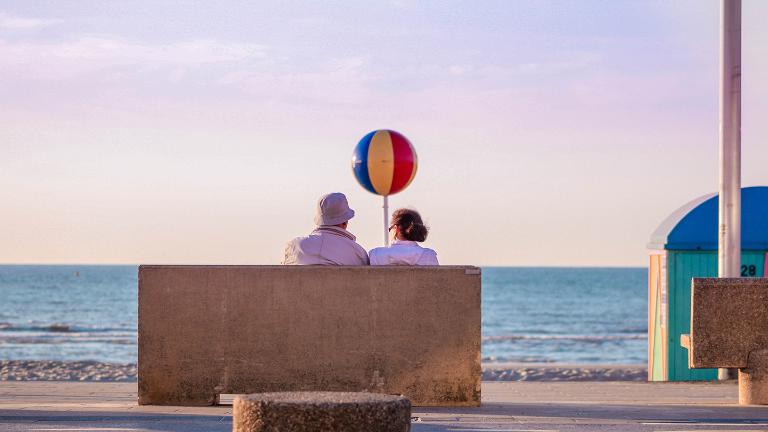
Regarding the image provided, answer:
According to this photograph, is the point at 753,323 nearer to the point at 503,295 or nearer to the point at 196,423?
the point at 196,423

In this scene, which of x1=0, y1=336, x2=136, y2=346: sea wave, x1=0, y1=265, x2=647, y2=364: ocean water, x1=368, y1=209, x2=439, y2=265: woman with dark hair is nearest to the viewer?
x1=368, y1=209, x2=439, y2=265: woman with dark hair

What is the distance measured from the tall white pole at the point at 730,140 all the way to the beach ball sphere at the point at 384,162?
3.46m

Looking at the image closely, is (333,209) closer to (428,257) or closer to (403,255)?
(403,255)

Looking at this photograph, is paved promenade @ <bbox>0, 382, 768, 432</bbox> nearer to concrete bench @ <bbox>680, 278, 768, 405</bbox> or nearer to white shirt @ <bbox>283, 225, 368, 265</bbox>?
concrete bench @ <bbox>680, 278, 768, 405</bbox>

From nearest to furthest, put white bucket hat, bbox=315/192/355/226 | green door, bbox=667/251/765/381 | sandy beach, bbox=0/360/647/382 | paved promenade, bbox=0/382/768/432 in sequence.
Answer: paved promenade, bbox=0/382/768/432 < white bucket hat, bbox=315/192/355/226 < green door, bbox=667/251/765/381 < sandy beach, bbox=0/360/647/382

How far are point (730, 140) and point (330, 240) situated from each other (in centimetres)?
549

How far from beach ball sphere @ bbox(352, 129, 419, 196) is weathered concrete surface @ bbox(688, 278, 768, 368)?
4535 millimetres

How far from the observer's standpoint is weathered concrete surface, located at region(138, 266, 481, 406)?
31.2 feet

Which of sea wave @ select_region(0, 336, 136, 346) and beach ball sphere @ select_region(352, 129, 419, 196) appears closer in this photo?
beach ball sphere @ select_region(352, 129, 419, 196)

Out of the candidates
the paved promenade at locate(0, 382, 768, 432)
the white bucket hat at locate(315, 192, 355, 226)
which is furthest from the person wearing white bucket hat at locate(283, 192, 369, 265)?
the paved promenade at locate(0, 382, 768, 432)

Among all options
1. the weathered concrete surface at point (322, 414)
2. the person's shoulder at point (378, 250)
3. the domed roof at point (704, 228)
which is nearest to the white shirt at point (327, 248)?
the person's shoulder at point (378, 250)

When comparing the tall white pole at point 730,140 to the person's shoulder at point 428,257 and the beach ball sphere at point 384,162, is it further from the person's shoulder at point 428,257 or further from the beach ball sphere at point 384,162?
the person's shoulder at point 428,257

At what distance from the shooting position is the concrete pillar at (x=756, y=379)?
10.2m

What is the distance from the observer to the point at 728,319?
1023cm
